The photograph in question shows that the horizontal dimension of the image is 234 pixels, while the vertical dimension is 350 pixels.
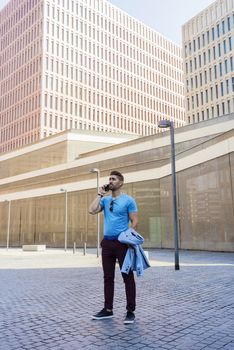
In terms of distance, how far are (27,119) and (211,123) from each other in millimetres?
58700

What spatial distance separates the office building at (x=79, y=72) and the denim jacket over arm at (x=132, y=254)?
71.9 meters

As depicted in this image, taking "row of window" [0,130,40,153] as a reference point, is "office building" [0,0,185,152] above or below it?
above

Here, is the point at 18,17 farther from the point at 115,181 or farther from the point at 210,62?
the point at 115,181

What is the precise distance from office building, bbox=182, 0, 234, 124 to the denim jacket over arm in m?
63.8

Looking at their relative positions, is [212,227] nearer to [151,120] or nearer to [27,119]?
[27,119]

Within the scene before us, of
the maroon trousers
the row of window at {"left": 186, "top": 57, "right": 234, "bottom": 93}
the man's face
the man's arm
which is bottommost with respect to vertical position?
the maroon trousers

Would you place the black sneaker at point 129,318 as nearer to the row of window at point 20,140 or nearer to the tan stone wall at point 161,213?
the tan stone wall at point 161,213

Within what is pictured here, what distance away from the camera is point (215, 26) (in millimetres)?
68438

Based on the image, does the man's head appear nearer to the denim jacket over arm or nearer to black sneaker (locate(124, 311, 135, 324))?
the denim jacket over arm

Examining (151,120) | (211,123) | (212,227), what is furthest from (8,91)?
(212,227)

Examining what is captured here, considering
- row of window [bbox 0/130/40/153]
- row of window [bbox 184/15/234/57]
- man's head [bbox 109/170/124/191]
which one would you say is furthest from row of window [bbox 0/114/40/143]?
man's head [bbox 109/170/124/191]

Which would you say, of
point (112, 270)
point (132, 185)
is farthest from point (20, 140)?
point (112, 270)

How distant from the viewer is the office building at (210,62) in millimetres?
65625

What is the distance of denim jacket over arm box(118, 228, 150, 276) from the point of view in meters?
4.75
